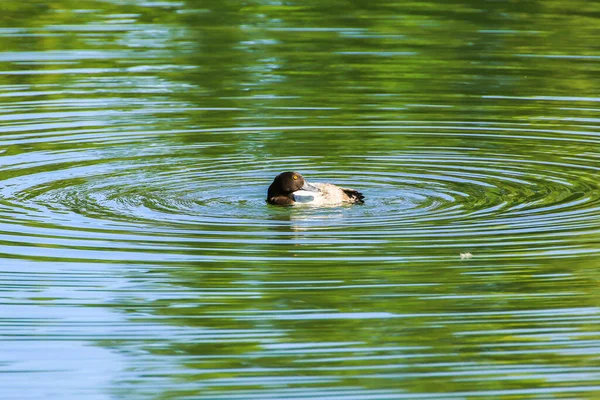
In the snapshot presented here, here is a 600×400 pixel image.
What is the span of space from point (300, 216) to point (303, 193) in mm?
298

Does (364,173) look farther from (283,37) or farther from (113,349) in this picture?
(283,37)

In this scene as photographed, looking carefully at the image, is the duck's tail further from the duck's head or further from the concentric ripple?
the duck's head

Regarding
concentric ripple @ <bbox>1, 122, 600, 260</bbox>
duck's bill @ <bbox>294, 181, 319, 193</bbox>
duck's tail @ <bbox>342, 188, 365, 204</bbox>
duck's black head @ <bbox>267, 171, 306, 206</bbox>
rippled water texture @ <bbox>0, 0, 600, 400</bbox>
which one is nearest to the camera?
rippled water texture @ <bbox>0, 0, 600, 400</bbox>

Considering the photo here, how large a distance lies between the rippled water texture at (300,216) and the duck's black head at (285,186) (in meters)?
0.15

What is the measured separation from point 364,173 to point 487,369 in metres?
6.16

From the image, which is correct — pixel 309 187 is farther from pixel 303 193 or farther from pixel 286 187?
pixel 286 187

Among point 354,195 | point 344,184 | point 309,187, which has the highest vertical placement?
point 309,187

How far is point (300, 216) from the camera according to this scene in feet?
40.8

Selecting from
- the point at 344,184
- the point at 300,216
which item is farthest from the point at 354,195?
the point at 344,184

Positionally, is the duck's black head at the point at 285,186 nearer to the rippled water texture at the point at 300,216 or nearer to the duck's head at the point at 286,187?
the duck's head at the point at 286,187

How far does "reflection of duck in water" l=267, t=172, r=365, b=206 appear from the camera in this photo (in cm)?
1255

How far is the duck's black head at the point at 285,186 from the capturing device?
12531 mm

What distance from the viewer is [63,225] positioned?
11844 millimetres

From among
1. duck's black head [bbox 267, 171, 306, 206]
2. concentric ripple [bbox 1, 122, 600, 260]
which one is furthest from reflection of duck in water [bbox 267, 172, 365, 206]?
concentric ripple [bbox 1, 122, 600, 260]
